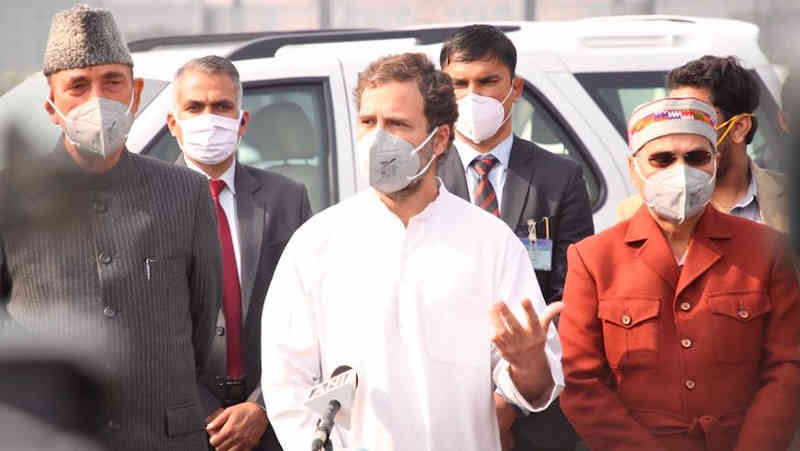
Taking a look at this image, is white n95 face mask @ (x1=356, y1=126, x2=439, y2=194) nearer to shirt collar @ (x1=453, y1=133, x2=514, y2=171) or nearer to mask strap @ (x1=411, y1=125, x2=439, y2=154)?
mask strap @ (x1=411, y1=125, x2=439, y2=154)

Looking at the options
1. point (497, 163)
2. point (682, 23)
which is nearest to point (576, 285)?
point (497, 163)

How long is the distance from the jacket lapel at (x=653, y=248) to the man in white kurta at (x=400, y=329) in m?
0.47

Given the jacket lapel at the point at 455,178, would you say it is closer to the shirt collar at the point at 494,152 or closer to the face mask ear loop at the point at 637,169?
the shirt collar at the point at 494,152

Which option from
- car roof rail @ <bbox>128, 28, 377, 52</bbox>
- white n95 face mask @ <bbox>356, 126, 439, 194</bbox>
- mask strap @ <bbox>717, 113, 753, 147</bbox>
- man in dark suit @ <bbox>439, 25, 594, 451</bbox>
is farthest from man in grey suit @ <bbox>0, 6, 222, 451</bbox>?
car roof rail @ <bbox>128, 28, 377, 52</bbox>

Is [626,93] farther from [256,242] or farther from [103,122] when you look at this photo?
[103,122]

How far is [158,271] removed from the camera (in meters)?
3.04

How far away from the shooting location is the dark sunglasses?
343 centimetres

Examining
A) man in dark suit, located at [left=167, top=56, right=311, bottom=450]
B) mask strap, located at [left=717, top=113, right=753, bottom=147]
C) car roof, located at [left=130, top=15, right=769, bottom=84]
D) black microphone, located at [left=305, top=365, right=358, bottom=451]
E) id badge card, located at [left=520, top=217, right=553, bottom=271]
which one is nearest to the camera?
black microphone, located at [left=305, top=365, right=358, bottom=451]

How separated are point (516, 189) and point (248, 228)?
2.88ft

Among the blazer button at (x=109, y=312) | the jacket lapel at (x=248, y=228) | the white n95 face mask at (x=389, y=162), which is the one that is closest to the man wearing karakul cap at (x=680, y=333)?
the white n95 face mask at (x=389, y=162)

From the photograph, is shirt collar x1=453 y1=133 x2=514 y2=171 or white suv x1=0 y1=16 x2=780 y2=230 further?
white suv x1=0 y1=16 x2=780 y2=230

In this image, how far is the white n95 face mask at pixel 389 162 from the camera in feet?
9.98

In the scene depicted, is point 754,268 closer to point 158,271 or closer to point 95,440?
point 158,271

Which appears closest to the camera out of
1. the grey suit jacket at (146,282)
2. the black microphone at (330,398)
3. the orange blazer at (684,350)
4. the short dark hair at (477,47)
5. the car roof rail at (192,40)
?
the black microphone at (330,398)
